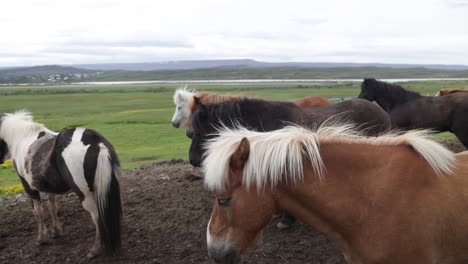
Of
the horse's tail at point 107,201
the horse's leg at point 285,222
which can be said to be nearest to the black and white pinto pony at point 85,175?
the horse's tail at point 107,201

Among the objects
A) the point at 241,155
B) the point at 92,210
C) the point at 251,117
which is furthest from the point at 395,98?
the point at 241,155

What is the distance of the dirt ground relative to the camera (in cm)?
608

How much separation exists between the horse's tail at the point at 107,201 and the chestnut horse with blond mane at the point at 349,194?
303 cm

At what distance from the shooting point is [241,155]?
11.0 ft

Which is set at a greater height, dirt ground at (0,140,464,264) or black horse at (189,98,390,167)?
black horse at (189,98,390,167)

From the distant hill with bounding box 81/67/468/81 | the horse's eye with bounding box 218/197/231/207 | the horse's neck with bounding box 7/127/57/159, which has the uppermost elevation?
the horse's eye with bounding box 218/197/231/207

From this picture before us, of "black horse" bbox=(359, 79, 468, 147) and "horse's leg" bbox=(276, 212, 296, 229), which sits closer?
"horse's leg" bbox=(276, 212, 296, 229)

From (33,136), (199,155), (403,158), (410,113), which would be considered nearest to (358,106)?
(199,155)

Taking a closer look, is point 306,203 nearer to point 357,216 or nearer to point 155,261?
point 357,216

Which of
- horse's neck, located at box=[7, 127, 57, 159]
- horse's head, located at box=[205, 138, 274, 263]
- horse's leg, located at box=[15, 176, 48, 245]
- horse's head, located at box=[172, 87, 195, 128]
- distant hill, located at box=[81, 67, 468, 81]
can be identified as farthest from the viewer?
distant hill, located at box=[81, 67, 468, 81]

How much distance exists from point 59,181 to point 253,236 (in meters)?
4.24

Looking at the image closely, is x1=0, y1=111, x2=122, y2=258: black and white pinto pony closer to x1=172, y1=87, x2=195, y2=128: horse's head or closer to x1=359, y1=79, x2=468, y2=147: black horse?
x1=172, y1=87, x2=195, y2=128: horse's head

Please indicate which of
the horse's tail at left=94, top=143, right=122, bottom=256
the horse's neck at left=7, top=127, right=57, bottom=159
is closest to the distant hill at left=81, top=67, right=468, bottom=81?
the horse's neck at left=7, top=127, right=57, bottom=159

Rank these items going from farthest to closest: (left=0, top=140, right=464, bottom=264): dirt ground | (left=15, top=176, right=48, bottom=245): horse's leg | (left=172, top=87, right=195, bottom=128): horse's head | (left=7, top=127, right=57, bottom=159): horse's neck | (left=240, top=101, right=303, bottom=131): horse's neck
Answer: (left=172, top=87, right=195, bottom=128): horse's head
(left=7, top=127, right=57, bottom=159): horse's neck
(left=240, top=101, right=303, bottom=131): horse's neck
(left=15, top=176, right=48, bottom=245): horse's leg
(left=0, top=140, right=464, bottom=264): dirt ground
